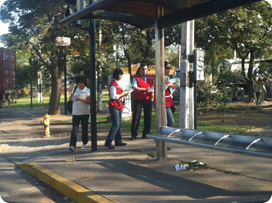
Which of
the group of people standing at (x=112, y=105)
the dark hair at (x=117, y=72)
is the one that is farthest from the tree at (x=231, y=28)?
the dark hair at (x=117, y=72)

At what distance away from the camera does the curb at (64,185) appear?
4.95 m

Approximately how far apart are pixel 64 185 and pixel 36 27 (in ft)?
35.7

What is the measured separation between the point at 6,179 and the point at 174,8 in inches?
172

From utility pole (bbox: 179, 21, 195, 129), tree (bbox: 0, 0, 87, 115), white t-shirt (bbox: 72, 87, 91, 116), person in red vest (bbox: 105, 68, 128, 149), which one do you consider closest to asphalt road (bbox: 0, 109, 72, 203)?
white t-shirt (bbox: 72, 87, 91, 116)

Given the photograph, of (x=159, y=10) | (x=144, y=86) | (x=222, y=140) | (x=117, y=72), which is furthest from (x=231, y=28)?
(x=222, y=140)

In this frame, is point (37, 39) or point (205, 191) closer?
point (205, 191)

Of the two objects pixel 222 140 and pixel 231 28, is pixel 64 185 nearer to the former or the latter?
pixel 222 140

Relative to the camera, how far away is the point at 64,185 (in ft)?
18.5

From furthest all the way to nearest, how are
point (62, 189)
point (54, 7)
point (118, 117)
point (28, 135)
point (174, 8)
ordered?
1. point (54, 7)
2. point (28, 135)
3. point (118, 117)
4. point (174, 8)
5. point (62, 189)

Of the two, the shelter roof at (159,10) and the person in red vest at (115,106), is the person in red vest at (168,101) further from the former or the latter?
the shelter roof at (159,10)

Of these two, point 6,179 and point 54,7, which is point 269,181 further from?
point 54,7

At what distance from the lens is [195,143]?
5.39 meters

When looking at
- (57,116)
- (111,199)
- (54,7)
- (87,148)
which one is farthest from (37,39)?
(111,199)

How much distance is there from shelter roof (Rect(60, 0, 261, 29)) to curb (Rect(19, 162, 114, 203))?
9.22 ft
